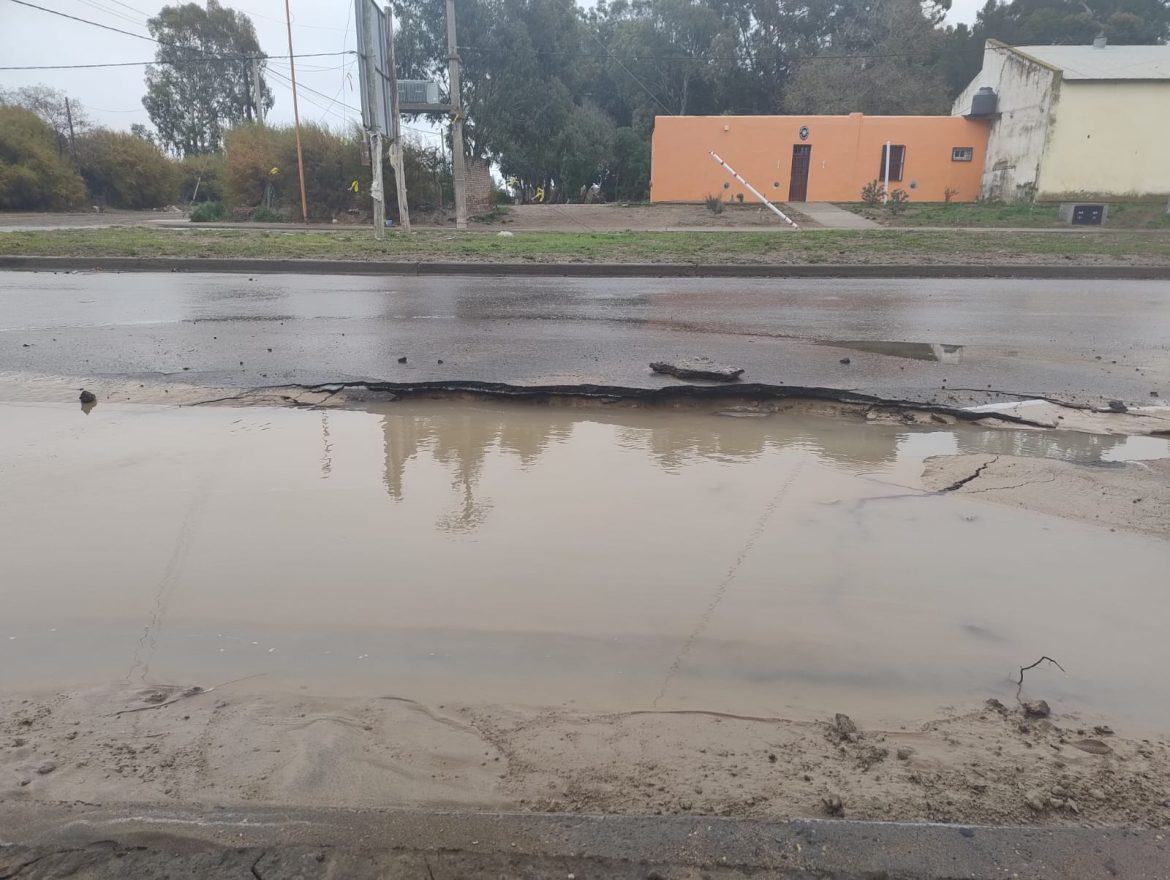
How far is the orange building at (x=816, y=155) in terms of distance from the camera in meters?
31.0

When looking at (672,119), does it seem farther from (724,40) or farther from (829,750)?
(829,750)

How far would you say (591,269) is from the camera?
13914 mm

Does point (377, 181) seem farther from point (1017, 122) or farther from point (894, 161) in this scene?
point (1017, 122)

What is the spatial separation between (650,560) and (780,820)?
1.69m

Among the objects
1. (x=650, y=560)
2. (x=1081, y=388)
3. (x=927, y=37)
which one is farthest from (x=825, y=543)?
(x=927, y=37)

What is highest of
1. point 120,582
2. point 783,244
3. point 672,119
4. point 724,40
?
point 724,40

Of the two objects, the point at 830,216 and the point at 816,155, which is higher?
the point at 816,155

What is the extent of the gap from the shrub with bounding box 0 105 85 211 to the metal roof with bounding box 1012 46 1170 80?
133 ft

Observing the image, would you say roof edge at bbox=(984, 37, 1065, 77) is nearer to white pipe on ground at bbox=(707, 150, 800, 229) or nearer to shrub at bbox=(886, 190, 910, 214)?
shrub at bbox=(886, 190, 910, 214)

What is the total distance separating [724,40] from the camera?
1677 inches

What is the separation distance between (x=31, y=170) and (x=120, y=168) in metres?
7.88

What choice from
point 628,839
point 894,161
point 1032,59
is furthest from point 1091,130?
point 628,839

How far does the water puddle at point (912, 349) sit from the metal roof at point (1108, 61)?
2639 cm

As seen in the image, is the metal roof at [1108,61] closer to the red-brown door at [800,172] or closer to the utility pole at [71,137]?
the red-brown door at [800,172]
